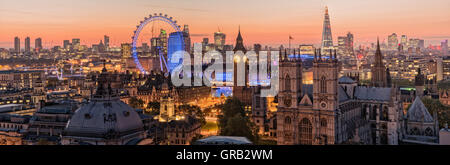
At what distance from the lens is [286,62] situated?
2292 inches

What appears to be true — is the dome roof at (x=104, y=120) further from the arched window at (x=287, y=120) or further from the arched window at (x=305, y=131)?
the arched window at (x=305, y=131)

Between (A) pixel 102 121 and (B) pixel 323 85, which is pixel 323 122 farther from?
(A) pixel 102 121

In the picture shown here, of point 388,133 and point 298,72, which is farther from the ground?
point 298,72

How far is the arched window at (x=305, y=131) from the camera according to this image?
185ft

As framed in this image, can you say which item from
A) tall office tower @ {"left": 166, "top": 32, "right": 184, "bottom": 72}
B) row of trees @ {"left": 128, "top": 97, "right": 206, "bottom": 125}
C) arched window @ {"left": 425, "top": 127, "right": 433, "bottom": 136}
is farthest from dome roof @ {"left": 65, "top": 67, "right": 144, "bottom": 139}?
tall office tower @ {"left": 166, "top": 32, "right": 184, "bottom": 72}

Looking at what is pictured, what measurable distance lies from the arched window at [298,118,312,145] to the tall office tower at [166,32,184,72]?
392ft

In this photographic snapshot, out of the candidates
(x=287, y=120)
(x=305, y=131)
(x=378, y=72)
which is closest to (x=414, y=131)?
(x=305, y=131)

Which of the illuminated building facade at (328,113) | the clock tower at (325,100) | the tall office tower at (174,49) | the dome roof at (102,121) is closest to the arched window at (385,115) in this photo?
the illuminated building facade at (328,113)

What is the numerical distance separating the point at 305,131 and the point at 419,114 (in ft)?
68.3

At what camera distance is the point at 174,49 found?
620ft

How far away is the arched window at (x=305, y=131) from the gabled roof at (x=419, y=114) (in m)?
19.4
